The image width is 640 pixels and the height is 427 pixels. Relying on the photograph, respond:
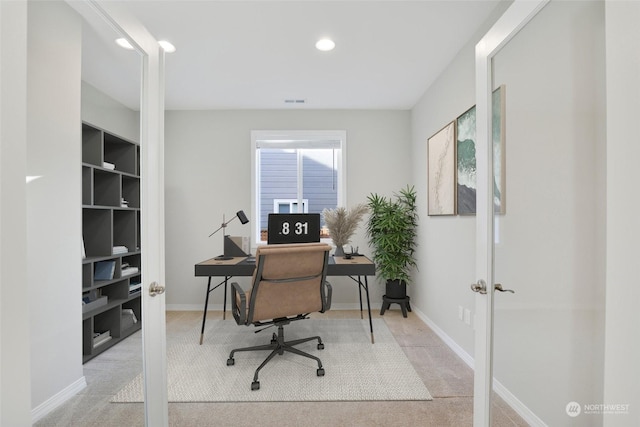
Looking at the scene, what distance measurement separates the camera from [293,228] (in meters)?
2.93

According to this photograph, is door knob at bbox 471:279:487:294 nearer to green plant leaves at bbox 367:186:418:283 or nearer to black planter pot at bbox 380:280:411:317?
green plant leaves at bbox 367:186:418:283

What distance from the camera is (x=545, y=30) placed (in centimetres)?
111

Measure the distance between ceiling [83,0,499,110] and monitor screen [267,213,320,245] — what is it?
1435 mm

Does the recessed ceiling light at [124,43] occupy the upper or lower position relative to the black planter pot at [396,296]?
upper

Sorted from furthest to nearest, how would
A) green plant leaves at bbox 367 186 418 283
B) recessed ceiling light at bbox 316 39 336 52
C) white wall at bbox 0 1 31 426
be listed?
1. green plant leaves at bbox 367 186 418 283
2. recessed ceiling light at bbox 316 39 336 52
3. white wall at bbox 0 1 31 426

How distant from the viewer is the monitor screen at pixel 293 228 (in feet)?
9.48

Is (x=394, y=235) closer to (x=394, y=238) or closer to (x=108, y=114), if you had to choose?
(x=394, y=238)

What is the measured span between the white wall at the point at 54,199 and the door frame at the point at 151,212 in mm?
320

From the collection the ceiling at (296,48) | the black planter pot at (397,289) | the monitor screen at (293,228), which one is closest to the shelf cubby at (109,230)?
the ceiling at (296,48)

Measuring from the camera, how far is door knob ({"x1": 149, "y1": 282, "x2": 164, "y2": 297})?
1.28 metres

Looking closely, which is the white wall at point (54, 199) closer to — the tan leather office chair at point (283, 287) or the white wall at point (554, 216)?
the tan leather office chair at point (283, 287)

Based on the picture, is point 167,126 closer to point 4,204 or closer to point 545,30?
point 4,204

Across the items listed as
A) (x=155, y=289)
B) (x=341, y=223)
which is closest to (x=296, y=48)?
(x=341, y=223)

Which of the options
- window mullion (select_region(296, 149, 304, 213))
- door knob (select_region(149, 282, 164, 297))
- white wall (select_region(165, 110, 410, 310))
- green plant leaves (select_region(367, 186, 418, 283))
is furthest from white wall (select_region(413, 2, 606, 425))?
window mullion (select_region(296, 149, 304, 213))
